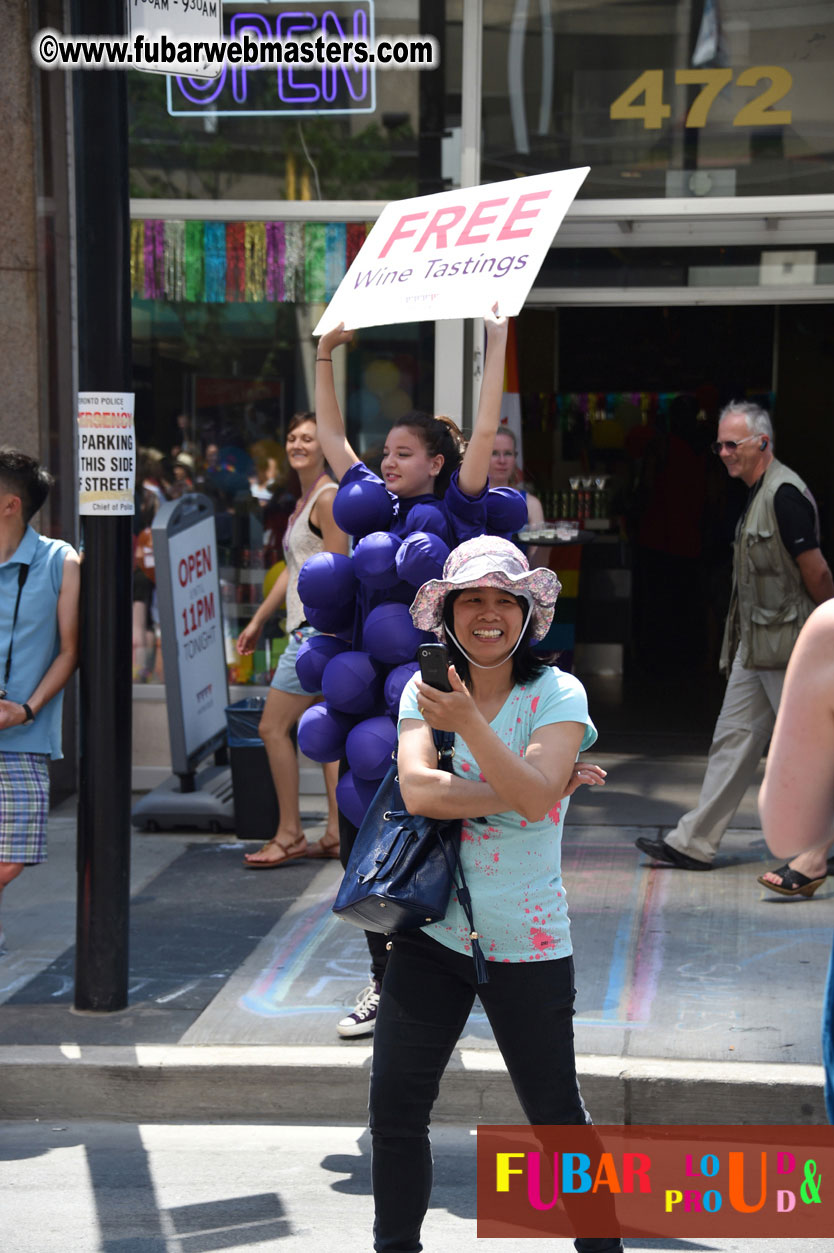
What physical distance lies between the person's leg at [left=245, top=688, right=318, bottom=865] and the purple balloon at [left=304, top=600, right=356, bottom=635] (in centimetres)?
203

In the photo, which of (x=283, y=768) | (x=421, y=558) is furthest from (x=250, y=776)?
(x=421, y=558)

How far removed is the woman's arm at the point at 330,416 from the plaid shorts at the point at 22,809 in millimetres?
1595

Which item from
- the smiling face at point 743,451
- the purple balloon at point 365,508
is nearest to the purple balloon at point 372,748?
the purple balloon at point 365,508

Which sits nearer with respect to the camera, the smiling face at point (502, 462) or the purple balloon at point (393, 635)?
the purple balloon at point (393, 635)

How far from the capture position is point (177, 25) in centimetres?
513

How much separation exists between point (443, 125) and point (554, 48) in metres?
0.73

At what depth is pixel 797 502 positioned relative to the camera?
6.25m

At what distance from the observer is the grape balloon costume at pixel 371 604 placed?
4.27 m

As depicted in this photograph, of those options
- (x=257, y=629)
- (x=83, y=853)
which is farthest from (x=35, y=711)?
(x=257, y=629)

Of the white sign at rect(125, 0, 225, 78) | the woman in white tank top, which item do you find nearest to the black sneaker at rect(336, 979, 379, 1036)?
the woman in white tank top

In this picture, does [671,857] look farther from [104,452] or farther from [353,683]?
[104,452]

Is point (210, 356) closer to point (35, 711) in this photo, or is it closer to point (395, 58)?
point (395, 58)

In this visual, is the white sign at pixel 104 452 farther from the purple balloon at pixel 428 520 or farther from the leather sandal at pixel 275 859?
the leather sandal at pixel 275 859

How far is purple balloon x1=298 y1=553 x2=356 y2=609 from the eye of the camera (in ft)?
14.8
